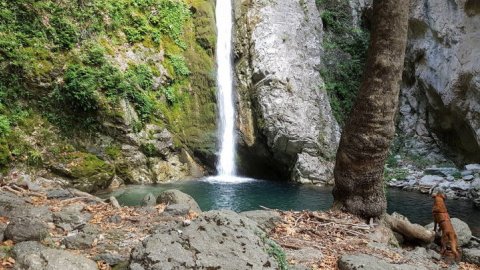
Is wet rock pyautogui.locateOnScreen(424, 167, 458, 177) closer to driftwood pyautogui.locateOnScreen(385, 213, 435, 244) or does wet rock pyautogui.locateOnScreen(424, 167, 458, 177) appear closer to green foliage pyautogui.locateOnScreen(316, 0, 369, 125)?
green foliage pyautogui.locateOnScreen(316, 0, 369, 125)

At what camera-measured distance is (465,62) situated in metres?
17.3

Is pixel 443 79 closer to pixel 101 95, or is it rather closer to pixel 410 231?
pixel 410 231

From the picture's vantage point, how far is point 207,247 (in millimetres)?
3561

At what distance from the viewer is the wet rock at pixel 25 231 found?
420cm

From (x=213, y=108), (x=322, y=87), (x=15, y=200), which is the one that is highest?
(x=322, y=87)

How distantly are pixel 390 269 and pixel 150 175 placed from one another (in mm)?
12368

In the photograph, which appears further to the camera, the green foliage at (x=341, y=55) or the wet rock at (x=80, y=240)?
the green foliage at (x=341, y=55)

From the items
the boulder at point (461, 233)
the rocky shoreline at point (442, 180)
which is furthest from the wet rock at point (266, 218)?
the rocky shoreline at point (442, 180)

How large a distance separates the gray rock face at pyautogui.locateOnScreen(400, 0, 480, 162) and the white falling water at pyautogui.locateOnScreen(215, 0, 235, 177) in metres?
9.74

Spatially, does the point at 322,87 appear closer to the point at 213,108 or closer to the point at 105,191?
the point at 213,108

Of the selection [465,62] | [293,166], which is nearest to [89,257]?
[293,166]

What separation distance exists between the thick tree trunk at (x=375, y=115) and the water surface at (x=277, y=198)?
622cm

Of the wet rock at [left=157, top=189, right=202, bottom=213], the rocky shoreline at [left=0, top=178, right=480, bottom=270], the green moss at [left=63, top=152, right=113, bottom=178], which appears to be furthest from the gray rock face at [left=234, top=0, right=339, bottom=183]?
the wet rock at [left=157, top=189, right=202, bottom=213]

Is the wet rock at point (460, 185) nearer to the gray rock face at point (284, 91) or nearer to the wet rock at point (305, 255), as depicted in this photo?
the gray rock face at point (284, 91)
